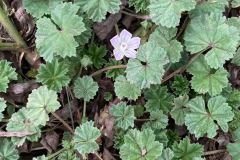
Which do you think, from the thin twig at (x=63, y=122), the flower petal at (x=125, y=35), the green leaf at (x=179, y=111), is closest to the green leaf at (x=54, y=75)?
the thin twig at (x=63, y=122)

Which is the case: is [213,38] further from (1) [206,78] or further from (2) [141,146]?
(2) [141,146]

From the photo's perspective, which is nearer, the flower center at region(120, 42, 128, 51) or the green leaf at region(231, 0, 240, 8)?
the flower center at region(120, 42, 128, 51)

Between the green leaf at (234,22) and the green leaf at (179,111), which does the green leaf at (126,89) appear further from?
the green leaf at (234,22)

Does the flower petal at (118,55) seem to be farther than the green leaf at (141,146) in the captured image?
Yes

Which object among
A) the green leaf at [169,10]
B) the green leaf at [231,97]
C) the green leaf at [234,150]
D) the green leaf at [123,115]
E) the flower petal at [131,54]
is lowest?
the green leaf at [234,150]

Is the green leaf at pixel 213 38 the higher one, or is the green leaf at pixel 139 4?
the green leaf at pixel 139 4

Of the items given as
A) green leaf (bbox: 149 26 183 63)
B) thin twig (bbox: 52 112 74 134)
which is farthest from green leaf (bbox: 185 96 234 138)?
thin twig (bbox: 52 112 74 134)

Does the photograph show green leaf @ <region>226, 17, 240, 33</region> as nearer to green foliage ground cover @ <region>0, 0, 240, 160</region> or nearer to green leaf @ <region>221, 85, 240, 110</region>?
green foliage ground cover @ <region>0, 0, 240, 160</region>
